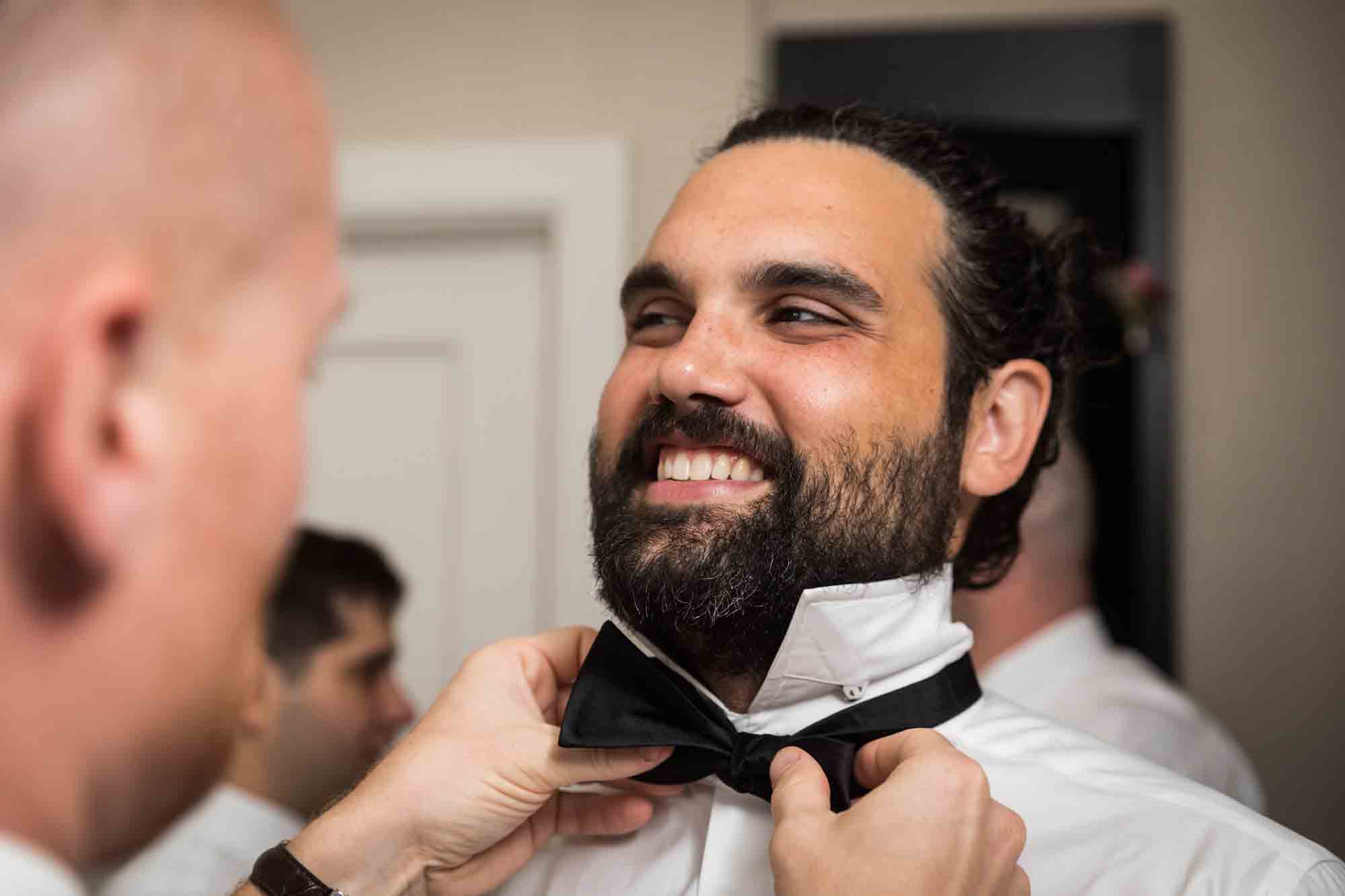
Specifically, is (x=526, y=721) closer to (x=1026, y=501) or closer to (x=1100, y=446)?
(x=1026, y=501)

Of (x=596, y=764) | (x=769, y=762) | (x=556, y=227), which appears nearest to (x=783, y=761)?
(x=769, y=762)

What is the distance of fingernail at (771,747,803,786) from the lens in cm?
99

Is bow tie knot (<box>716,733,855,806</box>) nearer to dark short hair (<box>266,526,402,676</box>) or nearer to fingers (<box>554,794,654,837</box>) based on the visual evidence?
fingers (<box>554,794,654,837</box>)

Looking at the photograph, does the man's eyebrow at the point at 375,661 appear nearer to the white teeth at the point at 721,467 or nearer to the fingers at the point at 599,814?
the fingers at the point at 599,814

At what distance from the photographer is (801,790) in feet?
2.97

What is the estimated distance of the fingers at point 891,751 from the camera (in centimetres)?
93

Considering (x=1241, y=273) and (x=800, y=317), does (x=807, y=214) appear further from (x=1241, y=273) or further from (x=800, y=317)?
(x=1241, y=273)

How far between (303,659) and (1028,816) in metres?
1.41

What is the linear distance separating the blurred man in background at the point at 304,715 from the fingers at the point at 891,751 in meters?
1.22

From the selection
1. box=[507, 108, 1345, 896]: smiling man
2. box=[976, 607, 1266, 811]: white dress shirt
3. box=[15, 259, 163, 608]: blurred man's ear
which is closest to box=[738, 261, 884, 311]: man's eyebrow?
box=[507, 108, 1345, 896]: smiling man

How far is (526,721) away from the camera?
105cm

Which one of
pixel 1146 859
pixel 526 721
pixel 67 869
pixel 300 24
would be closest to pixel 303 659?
pixel 526 721

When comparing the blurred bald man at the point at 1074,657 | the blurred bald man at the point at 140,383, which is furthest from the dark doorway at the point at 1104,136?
the blurred bald man at the point at 140,383

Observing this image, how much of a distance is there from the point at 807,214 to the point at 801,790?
0.56 m
